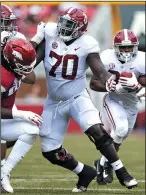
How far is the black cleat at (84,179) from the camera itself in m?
5.65

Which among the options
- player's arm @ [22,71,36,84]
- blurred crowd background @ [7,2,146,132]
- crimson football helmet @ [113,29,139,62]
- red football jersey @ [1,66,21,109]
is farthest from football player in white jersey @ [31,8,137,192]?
blurred crowd background @ [7,2,146,132]

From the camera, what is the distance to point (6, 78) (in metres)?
5.21

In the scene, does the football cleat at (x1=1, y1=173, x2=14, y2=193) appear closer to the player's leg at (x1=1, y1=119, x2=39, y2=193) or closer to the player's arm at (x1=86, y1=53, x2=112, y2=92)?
the player's leg at (x1=1, y1=119, x2=39, y2=193)

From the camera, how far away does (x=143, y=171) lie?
24.3ft

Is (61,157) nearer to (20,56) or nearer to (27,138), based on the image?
(27,138)

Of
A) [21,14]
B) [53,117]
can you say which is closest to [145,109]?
Answer: [21,14]

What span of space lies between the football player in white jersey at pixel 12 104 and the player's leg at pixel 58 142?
289 mm

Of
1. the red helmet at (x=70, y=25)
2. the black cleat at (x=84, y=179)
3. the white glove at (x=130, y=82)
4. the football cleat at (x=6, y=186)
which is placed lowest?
the black cleat at (x=84, y=179)

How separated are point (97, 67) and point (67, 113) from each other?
0.46 meters

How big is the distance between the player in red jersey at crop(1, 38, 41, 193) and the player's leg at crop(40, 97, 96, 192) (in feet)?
0.96

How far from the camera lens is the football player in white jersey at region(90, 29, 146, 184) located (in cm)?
643

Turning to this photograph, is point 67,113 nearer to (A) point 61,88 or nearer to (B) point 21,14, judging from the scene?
(A) point 61,88

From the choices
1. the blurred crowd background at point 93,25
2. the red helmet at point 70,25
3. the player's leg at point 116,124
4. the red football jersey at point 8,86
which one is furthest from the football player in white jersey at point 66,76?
the blurred crowd background at point 93,25

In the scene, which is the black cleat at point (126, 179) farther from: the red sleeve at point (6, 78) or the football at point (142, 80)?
the football at point (142, 80)
